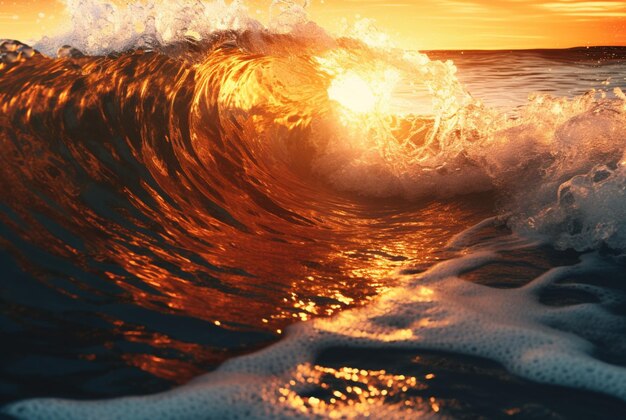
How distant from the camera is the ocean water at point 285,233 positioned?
2.08 m

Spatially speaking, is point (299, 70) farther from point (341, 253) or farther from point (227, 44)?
point (341, 253)

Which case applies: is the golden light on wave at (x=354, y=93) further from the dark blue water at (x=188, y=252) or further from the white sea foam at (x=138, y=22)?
the white sea foam at (x=138, y=22)

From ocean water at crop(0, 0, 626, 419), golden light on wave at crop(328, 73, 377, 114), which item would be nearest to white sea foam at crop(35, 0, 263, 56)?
ocean water at crop(0, 0, 626, 419)

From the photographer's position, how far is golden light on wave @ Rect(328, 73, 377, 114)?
18.0ft

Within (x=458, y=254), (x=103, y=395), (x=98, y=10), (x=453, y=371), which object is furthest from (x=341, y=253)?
Answer: (x=98, y=10)

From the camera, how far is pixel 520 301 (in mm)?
2764

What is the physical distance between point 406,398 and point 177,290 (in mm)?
1205

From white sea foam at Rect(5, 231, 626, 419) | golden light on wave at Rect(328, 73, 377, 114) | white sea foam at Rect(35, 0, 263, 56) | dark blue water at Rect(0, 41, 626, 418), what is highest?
white sea foam at Rect(35, 0, 263, 56)

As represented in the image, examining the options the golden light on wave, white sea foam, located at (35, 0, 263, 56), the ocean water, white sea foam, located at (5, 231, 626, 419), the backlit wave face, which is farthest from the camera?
the golden light on wave

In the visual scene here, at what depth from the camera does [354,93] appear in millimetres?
5641

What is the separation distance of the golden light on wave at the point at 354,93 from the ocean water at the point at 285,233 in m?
0.02

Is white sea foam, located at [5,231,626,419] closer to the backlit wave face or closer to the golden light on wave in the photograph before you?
the backlit wave face

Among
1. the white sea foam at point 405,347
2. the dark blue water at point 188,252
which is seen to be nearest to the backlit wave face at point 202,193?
the dark blue water at point 188,252

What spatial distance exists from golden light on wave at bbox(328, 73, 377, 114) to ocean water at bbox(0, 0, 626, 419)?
0.02 metres
